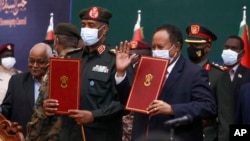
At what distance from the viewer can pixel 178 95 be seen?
700 centimetres

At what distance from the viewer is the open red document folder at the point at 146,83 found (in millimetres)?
6902

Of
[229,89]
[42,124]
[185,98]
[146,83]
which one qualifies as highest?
[146,83]

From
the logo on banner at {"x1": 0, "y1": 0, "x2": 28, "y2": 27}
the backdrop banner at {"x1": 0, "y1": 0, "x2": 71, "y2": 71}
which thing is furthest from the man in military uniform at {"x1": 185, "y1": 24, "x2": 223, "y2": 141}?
the logo on banner at {"x1": 0, "y1": 0, "x2": 28, "y2": 27}

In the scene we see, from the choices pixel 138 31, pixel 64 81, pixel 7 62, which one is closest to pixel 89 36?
pixel 64 81

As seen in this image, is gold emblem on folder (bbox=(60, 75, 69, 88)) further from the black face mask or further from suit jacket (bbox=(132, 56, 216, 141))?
the black face mask

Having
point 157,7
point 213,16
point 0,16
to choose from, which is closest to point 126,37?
point 157,7

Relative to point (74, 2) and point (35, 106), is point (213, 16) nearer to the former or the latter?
point (74, 2)

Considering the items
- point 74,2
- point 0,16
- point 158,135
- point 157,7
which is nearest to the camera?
point 158,135

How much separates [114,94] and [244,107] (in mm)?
1114

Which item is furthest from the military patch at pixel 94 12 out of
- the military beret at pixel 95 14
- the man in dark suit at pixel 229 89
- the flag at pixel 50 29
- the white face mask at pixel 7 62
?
the flag at pixel 50 29

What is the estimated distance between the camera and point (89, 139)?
7.41m

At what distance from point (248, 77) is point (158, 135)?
431 centimetres

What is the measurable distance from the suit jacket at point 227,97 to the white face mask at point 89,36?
1.62 m

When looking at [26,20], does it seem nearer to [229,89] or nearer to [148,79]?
[229,89]
